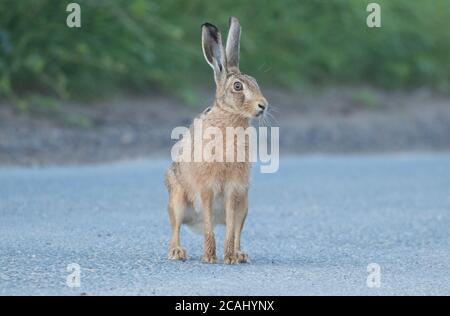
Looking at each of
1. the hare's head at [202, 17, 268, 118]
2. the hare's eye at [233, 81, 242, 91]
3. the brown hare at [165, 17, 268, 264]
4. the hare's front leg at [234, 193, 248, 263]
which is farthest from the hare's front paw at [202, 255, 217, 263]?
the hare's eye at [233, 81, 242, 91]

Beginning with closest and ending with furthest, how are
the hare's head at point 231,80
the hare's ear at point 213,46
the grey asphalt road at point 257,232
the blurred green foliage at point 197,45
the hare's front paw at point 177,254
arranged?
the grey asphalt road at point 257,232 → the hare's head at point 231,80 → the hare's front paw at point 177,254 → the hare's ear at point 213,46 → the blurred green foliage at point 197,45

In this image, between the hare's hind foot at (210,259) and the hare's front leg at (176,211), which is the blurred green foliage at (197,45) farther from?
the hare's hind foot at (210,259)

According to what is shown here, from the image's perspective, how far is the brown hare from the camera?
24.7ft

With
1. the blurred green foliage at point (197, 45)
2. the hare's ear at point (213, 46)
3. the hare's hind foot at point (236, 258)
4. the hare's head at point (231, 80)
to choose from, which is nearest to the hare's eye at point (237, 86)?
the hare's head at point (231, 80)

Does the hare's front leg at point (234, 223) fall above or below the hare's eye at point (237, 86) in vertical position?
below

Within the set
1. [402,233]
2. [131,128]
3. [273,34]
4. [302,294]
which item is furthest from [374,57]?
[302,294]

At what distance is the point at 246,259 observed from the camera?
758 cm

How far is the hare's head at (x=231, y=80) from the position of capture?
7.50 metres

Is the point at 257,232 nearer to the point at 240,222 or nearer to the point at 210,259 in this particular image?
the point at 240,222

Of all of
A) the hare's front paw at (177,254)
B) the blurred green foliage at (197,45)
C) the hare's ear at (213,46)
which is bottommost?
the hare's front paw at (177,254)

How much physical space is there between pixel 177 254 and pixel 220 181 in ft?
1.85

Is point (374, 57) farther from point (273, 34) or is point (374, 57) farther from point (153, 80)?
point (153, 80)

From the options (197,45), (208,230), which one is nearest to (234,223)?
(208,230)

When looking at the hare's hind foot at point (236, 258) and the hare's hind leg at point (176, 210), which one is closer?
the hare's hind foot at point (236, 258)
